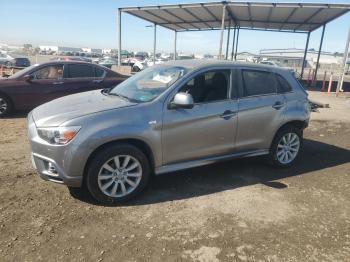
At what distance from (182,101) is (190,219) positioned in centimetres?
142

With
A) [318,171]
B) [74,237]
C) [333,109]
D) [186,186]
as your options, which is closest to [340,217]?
[318,171]

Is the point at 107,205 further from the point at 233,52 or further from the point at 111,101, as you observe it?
the point at 233,52

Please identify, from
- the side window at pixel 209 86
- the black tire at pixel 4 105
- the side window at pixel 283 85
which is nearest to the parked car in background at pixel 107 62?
the black tire at pixel 4 105

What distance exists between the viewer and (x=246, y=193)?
4617mm

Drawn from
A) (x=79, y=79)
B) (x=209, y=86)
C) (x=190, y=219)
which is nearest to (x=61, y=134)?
(x=190, y=219)

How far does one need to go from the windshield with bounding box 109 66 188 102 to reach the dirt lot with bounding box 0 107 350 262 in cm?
131

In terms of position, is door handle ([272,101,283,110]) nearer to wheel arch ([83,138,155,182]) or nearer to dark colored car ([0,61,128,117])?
wheel arch ([83,138,155,182])

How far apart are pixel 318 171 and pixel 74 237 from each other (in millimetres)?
4197

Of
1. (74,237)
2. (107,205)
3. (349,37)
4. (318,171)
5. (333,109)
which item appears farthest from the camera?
(349,37)

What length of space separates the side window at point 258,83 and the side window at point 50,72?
228 inches

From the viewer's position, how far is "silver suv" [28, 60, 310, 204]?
12.4ft

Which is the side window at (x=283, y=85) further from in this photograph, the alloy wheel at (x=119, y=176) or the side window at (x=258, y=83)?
the alloy wheel at (x=119, y=176)

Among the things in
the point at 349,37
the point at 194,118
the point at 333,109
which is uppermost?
the point at 349,37

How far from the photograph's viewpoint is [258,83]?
5156mm
